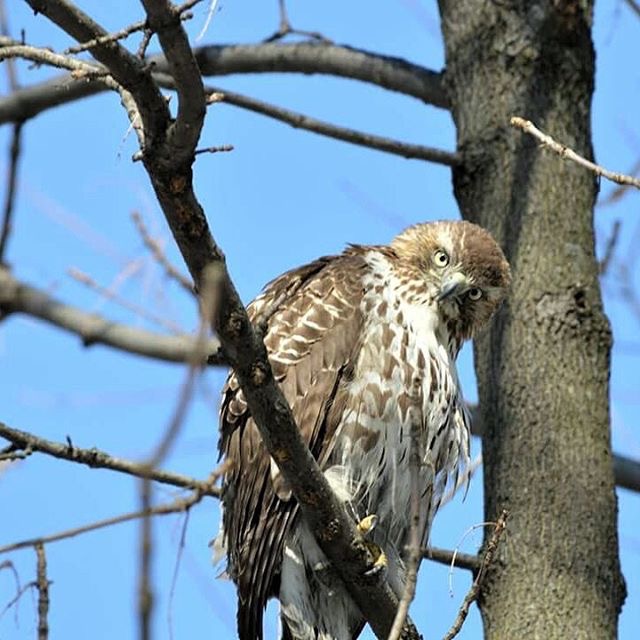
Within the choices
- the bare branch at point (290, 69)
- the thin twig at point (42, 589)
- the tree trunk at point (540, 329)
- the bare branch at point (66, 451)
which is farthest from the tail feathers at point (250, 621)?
the bare branch at point (290, 69)

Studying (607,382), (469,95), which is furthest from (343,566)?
(469,95)

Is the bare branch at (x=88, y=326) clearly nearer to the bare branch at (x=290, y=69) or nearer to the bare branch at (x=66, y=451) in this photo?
the bare branch at (x=290, y=69)

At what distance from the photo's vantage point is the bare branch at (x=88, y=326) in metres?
5.32

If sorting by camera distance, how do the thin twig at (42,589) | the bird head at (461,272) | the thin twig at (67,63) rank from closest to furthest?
the thin twig at (42,589) < the thin twig at (67,63) < the bird head at (461,272)

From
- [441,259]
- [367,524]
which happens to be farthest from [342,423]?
[441,259]

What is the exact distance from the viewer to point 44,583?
271 cm

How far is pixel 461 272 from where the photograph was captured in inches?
199

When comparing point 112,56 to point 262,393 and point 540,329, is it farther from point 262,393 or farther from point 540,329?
point 540,329

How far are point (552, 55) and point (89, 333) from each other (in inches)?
82.3

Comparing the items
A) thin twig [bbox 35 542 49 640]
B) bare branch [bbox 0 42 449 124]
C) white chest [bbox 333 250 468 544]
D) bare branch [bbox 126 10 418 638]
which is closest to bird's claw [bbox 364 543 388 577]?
bare branch [bbox 126 10 418 638]

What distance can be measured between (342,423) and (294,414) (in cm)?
16

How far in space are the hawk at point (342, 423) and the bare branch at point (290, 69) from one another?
963 millimetres

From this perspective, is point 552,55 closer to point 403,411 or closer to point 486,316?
point 486,316

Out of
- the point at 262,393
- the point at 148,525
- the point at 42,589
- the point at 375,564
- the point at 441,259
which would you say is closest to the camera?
the point at 148,525
